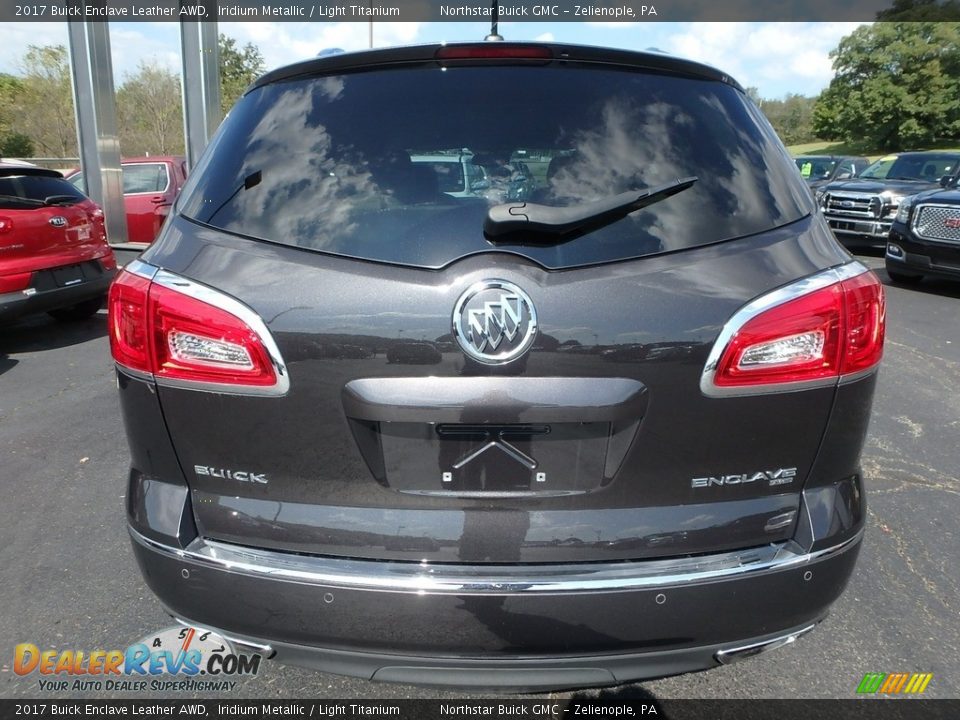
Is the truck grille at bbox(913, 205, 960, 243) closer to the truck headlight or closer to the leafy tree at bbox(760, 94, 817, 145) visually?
the truck headlight

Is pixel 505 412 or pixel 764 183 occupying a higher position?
pixel 764 183

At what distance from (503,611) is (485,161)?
1.07 metres

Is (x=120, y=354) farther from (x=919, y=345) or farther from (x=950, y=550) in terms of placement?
(x=919, y=345)

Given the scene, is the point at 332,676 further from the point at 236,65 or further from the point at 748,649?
the point at 236,65

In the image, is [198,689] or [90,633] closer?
[198,689]

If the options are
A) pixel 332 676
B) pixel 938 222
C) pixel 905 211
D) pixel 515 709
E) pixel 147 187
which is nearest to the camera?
pixel 515 709

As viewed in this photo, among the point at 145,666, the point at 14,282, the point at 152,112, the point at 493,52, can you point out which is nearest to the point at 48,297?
the point at 14,282

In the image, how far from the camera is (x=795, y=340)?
1.58 meters

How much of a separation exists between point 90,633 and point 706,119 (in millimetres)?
2615

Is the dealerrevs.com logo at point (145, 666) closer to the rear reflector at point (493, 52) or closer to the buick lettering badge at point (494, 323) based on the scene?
the buick lettering badge at point (494, 323)

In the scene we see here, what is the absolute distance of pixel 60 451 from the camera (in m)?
Result: 4.09

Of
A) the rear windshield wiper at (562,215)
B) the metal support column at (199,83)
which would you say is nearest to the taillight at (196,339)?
the rear windshield wiper at (562,215)

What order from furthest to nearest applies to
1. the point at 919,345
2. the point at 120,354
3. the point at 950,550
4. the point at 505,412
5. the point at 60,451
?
the point at 919,345, the point at 60,451, the point at 950,550, the point at 120,354, the point at 505,412

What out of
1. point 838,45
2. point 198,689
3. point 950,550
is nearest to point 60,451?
point 198,689
